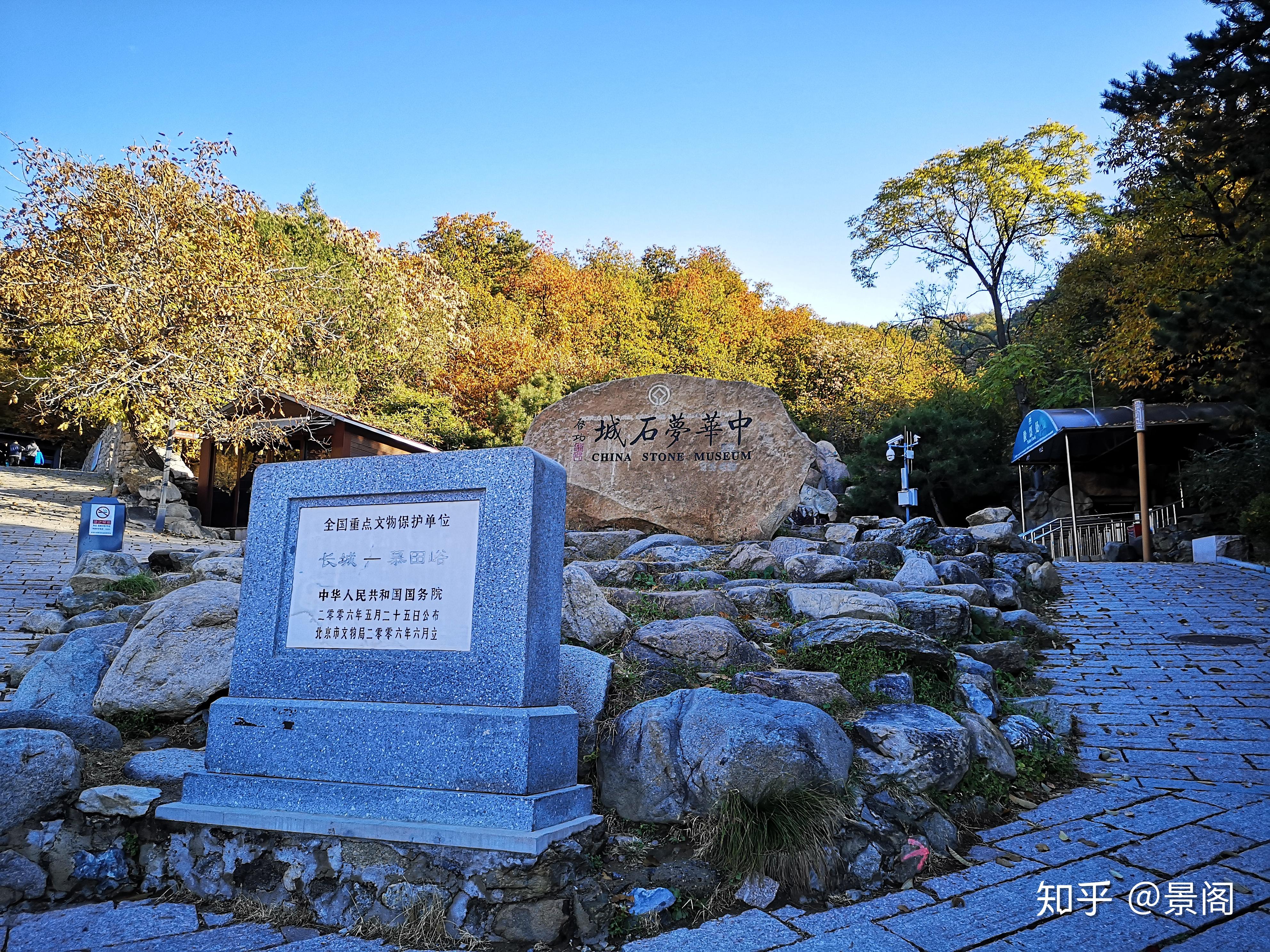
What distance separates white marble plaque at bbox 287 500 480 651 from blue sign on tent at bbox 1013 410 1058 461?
16571mm

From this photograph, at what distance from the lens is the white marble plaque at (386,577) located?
153 inches

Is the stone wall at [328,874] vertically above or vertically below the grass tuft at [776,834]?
below

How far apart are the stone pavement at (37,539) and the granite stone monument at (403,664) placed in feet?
13.2

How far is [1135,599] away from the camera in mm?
10070

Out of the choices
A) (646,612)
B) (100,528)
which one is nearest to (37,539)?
(100,528)

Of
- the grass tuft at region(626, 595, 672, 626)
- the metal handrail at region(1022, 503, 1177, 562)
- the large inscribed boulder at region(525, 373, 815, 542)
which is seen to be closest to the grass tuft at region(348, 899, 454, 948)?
the grass tuft at region(626, 595, 672, 626)

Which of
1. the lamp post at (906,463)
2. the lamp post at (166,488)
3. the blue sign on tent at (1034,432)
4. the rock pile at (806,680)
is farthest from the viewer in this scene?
the lamp post at (906,463)

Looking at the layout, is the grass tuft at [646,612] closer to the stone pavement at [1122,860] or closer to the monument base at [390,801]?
the monument base at [390,801]

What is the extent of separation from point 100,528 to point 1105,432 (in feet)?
61.7

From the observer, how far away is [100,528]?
10.3 meters

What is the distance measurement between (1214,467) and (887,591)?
36.1 ft

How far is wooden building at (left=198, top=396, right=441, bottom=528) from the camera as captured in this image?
18.7m

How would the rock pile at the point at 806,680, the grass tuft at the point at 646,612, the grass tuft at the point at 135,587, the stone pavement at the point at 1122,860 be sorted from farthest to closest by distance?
the grass tuft at the point at 135,587, the grass tuft at the point at 646,612, the rock pile at the point at 806,680, the stone pavement at the point at 1122,860

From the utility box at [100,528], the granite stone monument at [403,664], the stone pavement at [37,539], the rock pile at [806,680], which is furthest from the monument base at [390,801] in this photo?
the utility box at [100,528]
